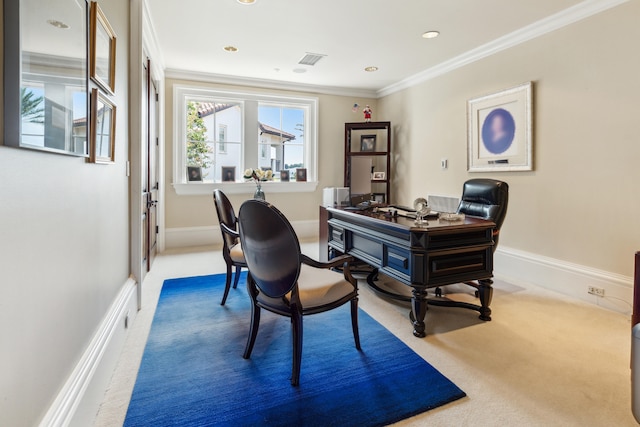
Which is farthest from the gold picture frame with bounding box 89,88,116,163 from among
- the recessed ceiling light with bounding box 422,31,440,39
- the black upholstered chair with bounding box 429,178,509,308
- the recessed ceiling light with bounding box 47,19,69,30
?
the recessed ceiling light with bounding box 422,31,440,39

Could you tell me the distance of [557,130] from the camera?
3.20 metres

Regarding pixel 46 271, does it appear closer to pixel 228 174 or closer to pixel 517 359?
pixel 517 359

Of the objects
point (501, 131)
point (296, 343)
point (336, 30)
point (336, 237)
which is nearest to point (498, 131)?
point (501, 131)

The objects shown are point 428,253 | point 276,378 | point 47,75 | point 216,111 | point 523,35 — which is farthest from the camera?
point 216,111

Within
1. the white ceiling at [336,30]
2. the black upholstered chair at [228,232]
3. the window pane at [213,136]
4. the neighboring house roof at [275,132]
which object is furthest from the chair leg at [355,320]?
the neighboring house roof at [275,132]

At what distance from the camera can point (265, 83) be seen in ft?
17.4

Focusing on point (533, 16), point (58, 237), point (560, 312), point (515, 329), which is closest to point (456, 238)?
point (515, 329)

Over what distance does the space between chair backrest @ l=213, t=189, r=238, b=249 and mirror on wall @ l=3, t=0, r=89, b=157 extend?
1.33 metres

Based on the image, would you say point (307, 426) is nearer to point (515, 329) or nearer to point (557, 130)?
point (515, 329)

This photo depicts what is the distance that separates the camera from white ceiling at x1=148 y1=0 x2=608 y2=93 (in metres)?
2.98

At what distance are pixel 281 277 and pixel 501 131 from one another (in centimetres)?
322

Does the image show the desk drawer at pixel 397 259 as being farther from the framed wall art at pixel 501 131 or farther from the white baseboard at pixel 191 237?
the white baseboard at pixel 191 237

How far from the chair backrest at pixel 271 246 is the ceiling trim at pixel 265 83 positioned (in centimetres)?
394

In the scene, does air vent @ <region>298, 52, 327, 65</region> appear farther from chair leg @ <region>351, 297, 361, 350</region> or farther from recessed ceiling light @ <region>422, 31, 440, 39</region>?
chair leg @ <region>351, 297, 361, 350</region>
